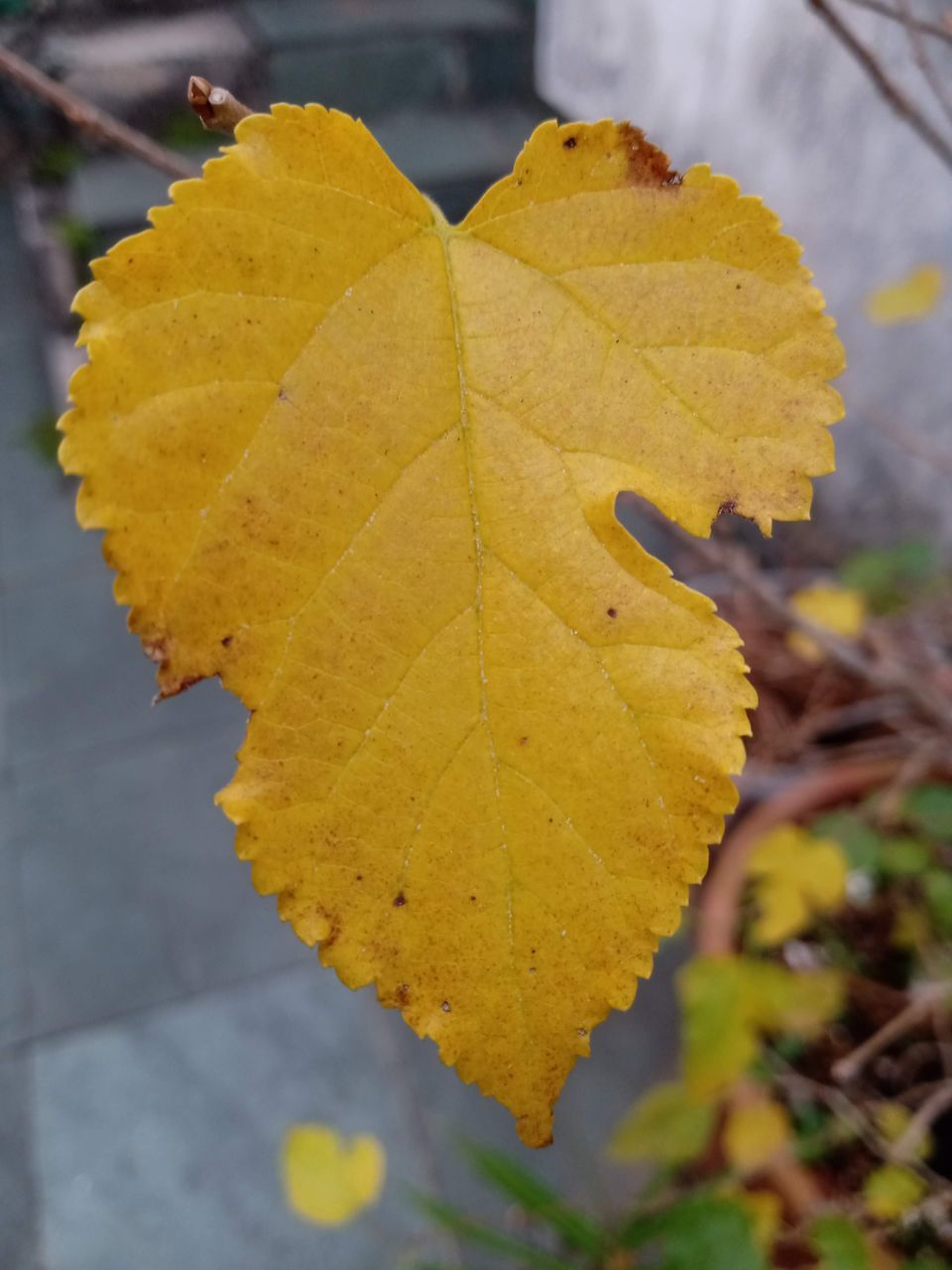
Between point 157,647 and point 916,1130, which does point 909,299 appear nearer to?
point 916,1130

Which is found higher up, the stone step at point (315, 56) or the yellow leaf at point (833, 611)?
the stone step at point (315, 56)

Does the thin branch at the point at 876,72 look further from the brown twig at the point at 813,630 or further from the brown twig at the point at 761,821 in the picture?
the brown twig at the point at 761,821

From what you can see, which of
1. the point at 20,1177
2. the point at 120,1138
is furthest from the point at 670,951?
the point at 20,1177

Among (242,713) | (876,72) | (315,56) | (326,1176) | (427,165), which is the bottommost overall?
(242,713)

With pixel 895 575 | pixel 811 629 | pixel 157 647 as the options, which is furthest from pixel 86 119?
pixel 895 575

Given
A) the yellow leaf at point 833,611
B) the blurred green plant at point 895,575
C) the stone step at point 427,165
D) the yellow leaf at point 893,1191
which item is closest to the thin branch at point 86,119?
the yellow leaf at point 833,611

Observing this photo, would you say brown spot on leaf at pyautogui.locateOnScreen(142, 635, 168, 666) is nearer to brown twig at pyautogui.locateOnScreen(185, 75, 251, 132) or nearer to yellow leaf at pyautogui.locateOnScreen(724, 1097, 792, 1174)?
brown twig at pyautogui.locateOnScreen(185, 75, 251, 132)
